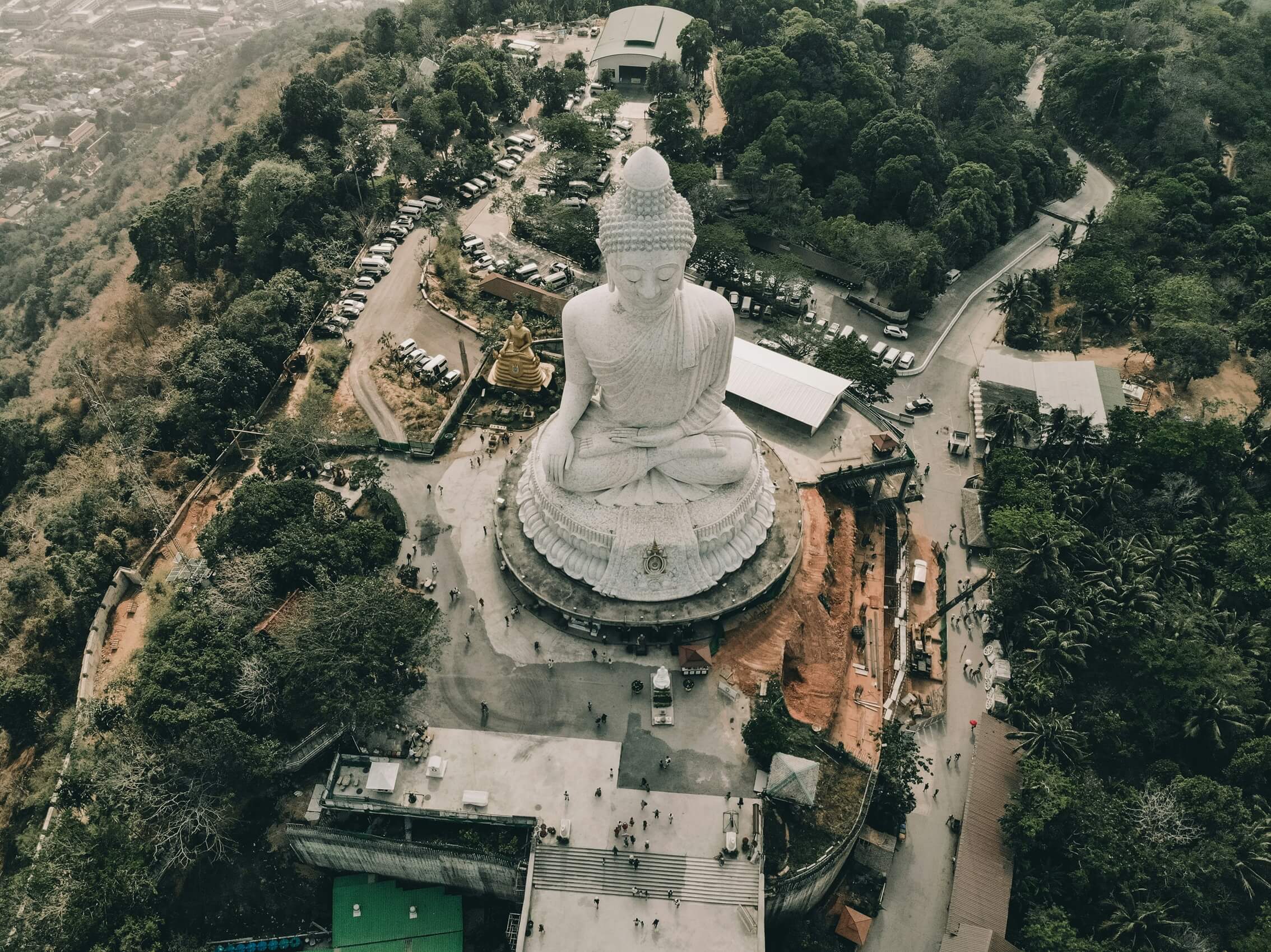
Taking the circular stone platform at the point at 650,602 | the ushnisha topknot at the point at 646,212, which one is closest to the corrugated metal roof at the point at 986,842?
the circular stone platform at the point at 650,602

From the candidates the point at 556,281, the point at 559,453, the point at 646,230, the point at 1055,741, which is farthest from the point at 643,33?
the point at 1055,741

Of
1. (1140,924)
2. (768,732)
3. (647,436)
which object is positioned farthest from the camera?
(647,436)

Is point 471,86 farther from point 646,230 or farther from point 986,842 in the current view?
point 986,842

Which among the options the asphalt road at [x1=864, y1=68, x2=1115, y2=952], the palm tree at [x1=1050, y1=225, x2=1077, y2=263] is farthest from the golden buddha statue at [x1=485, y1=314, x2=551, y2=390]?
the palm tree at [x1=1050, y1=225, x2=1077, y2=263]

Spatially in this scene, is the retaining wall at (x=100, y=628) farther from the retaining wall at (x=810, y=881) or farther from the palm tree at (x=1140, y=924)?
the palm tree at (x=1140, y=924)

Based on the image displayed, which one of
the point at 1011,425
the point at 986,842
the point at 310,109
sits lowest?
the point at 986,842
